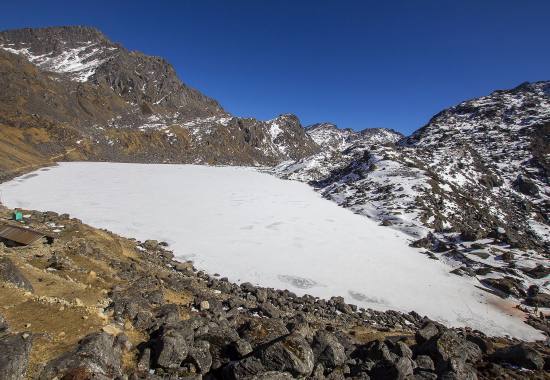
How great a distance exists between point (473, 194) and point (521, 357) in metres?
53.2

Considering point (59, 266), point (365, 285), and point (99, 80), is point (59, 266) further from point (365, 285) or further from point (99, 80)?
point (99, 80)

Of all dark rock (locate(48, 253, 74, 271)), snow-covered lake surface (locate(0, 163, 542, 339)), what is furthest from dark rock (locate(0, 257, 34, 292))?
snow-covered lake surface (locate(0, 163, 542, 339))

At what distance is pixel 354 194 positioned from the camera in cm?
5872

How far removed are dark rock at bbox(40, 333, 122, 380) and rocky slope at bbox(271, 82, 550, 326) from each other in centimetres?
2667

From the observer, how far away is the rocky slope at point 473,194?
29688 mm

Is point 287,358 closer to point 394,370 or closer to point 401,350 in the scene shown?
point 394,370

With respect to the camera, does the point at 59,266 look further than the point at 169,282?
No

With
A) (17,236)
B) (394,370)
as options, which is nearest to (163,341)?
(394,370)

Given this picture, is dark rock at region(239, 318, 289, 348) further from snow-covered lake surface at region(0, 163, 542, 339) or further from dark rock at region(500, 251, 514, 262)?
dark rock at region(500, 251, 514, 262)

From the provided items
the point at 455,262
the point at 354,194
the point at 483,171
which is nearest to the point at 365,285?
the point at 455,262

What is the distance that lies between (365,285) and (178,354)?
55.9 ft

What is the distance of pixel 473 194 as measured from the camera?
57.0 m

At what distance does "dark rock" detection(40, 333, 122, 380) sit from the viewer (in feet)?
23.2

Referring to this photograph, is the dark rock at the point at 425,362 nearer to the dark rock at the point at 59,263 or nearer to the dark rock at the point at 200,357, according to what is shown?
the dark rock at the point at 200,357
